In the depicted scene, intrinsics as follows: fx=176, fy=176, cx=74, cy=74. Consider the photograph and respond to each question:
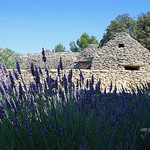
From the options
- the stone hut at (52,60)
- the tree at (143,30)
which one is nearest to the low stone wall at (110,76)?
the stone hut at (52,60)

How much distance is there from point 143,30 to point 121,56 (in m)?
11.2

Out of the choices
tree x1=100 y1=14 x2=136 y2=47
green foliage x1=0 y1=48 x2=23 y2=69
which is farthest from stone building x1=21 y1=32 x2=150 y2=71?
tree x1=100 y1=14 x2=136 y2=47

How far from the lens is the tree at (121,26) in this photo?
2044 cm

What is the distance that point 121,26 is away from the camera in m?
20.4

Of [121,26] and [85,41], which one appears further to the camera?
[85,41]

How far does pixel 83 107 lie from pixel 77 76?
26.4 ft

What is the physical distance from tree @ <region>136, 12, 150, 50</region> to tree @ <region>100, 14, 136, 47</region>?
3.10 feet

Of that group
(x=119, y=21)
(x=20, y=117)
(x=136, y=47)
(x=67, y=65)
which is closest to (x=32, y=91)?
(x=20, y=117)

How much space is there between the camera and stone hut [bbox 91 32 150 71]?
498 inches

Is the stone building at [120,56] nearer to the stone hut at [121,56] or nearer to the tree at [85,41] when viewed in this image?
the stone hut at [121,56]

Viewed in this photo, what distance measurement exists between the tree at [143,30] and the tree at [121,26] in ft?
3.10

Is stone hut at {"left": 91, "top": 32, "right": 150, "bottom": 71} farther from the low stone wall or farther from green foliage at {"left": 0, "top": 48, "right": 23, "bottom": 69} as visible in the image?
green foliage at {"left": 0, "top": 48, "right": 23, "bottom": 69}

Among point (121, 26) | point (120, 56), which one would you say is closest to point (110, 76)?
point (120, 56)

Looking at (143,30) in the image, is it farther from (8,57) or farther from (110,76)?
(8,57)
